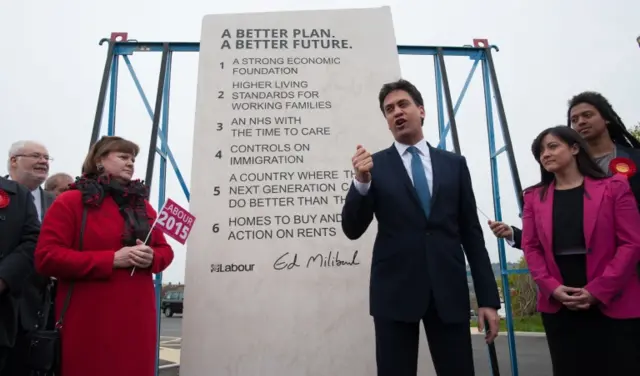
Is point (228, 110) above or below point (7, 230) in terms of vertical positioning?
above

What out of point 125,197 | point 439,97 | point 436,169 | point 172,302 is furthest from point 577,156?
point 172,302

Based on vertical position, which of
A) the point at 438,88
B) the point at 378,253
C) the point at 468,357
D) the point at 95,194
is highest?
the point at 438,88

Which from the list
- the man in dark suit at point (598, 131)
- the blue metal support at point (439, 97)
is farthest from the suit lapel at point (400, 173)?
the blue metal support at point (439, 97)

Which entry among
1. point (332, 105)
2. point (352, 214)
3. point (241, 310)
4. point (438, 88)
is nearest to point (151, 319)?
point (241, 310)

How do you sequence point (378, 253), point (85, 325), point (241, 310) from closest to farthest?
point (378, 253) → point (85, 325) → point (241, 310)

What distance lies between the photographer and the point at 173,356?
9797 millimetres

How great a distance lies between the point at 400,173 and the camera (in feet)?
6.18

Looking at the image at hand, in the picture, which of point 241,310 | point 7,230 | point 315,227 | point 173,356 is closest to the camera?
point 7,230

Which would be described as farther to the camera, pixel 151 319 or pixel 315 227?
pixel 315 227

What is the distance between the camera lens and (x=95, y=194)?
212 centimetres

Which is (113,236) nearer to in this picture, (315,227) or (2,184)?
(2,184)

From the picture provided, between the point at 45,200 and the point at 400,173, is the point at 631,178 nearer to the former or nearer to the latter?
the point at 400,173

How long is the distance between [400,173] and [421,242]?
0.30 metres

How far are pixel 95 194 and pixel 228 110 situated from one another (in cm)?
140
